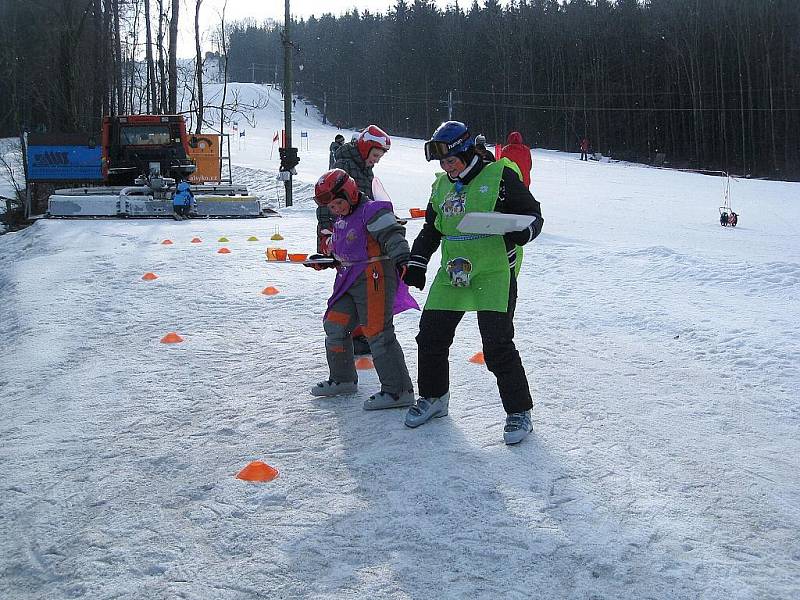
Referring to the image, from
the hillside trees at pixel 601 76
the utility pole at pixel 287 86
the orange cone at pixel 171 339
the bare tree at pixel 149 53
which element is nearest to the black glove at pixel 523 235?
the orange cone at pixel 171 339

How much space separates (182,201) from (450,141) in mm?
13794

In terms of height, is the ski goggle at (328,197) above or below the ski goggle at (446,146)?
below

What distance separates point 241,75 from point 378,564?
150 metres

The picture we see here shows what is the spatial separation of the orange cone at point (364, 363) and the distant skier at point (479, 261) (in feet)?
4.99

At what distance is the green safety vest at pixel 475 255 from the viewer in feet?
14.0

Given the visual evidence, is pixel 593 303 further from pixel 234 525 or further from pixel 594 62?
pixel 594 62

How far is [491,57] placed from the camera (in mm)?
76688

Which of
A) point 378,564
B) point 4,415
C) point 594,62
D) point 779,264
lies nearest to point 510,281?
point 378,564

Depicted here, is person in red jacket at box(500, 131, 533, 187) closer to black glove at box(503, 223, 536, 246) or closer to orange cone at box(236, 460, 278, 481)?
black glove at box(503, 223, 536, 246)

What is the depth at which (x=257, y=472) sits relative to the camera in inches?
157

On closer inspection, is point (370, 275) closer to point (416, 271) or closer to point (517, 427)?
point (416, 271)

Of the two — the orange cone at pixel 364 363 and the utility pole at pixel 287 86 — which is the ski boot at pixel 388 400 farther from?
the utility pole at pixel 287 86

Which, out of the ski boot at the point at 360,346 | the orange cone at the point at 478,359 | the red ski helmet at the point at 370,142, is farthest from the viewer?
the ski boot at the point at 360,346

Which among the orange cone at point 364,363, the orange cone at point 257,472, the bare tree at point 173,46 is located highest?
the bare tree at point 173,46
